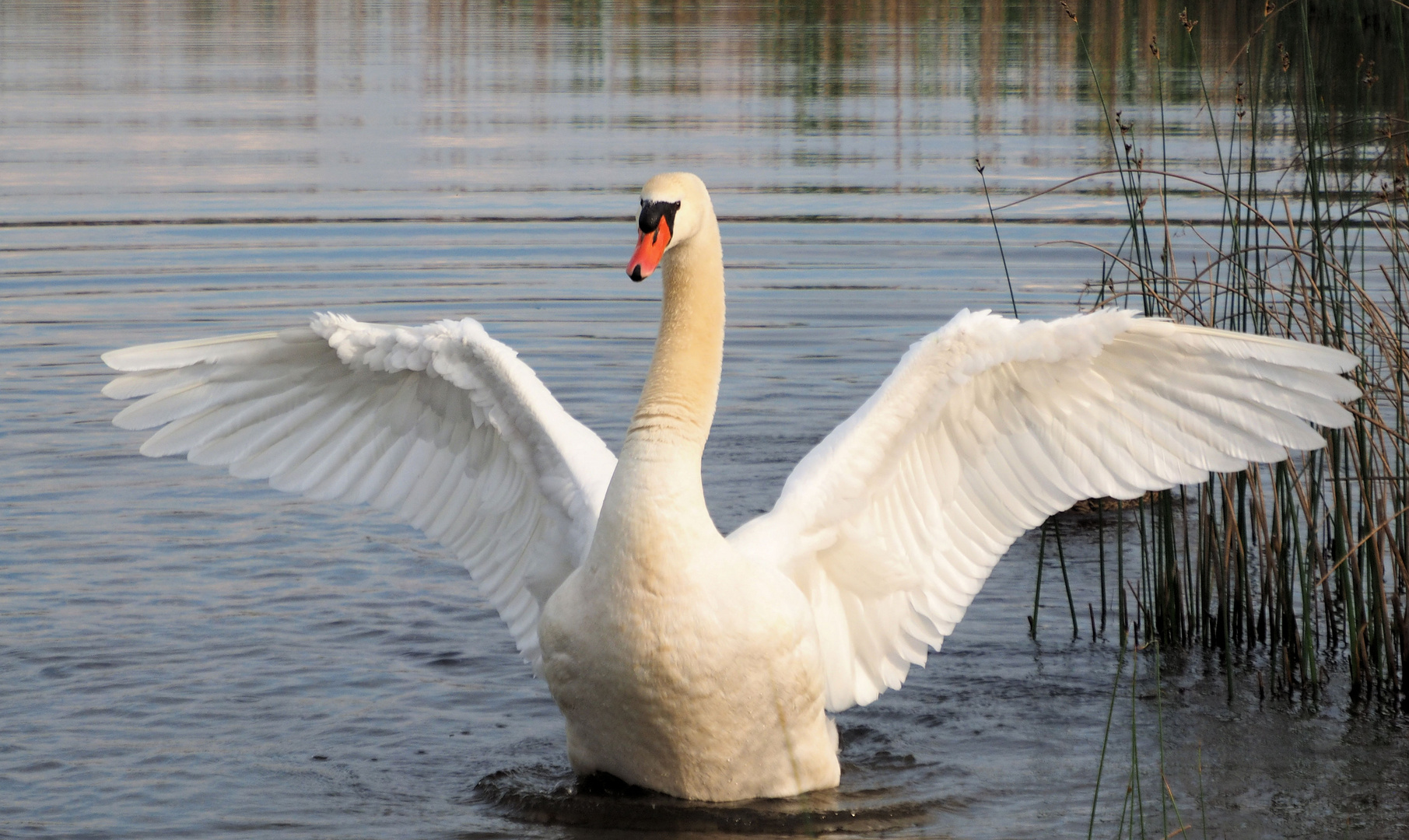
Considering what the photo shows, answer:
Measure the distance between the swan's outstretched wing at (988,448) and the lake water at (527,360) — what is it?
65 cm

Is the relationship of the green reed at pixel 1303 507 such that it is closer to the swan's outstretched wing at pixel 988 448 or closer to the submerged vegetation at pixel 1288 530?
the submerged vegetation at pixel 1288 530

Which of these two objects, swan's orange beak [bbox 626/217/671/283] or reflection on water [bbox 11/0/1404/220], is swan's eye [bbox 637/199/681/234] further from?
reflection on water [bbox 11/0/1404/220]

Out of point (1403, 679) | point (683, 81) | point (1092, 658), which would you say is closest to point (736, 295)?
point (1092, 658)

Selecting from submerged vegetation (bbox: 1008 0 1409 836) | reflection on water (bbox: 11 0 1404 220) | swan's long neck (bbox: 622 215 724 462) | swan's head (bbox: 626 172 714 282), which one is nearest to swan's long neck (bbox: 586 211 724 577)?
swan's long neck (bbox: 622 215 724 462)

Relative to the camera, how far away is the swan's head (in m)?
5.06

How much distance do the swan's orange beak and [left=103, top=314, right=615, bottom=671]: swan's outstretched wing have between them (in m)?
0.97

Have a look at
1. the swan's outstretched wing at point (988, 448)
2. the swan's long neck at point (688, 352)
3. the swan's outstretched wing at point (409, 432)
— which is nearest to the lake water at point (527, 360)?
the swan's outstretched wing at point (988, 448)

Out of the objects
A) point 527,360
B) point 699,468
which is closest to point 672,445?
point 699,468

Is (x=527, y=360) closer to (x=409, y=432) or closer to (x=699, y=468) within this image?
(x=409, y=432)

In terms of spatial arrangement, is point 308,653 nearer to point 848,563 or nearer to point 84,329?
point 848,563

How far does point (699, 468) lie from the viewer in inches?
215

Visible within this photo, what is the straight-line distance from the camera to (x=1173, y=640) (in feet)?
23.7

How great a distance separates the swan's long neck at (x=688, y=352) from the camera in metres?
5.51

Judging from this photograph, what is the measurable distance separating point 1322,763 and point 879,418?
83.7 inches
